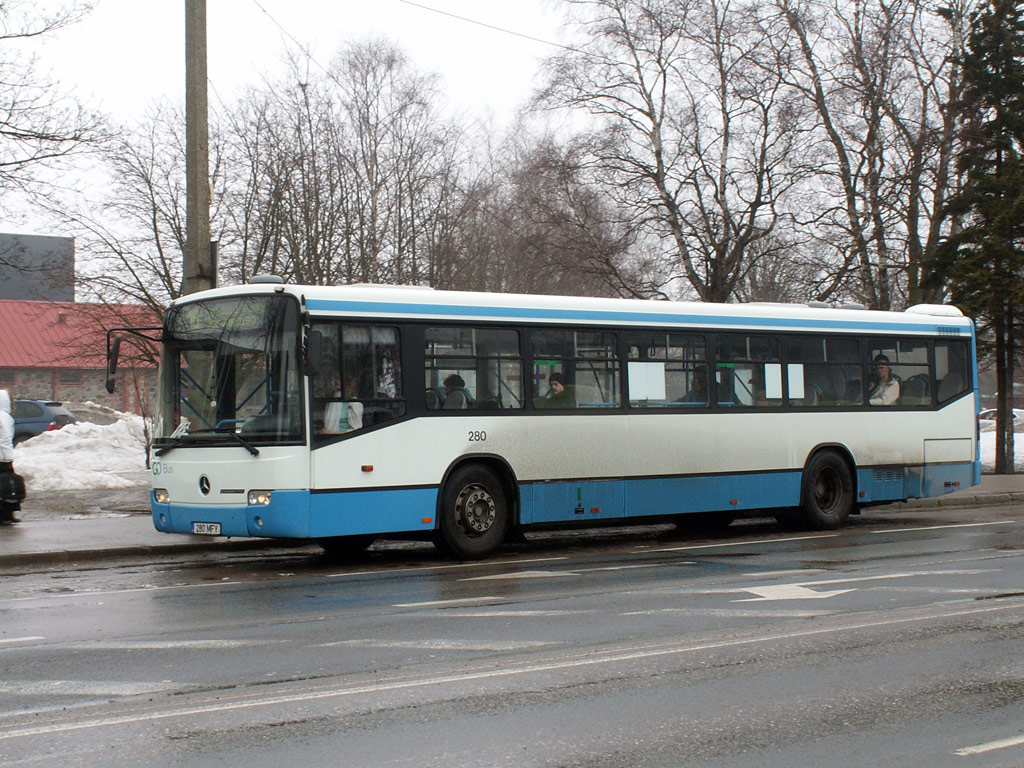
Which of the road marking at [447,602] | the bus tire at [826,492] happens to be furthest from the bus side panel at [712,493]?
the road marking at [447,602]

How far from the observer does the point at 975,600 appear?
9.84 metres

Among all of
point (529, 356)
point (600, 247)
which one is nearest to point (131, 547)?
point (529, 356)

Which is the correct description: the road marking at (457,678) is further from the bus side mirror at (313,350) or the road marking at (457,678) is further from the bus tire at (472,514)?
the bus tire at (472,514)

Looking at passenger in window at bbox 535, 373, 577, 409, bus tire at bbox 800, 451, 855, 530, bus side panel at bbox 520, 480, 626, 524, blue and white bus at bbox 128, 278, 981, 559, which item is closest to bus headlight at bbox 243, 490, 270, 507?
blue and white bus at bbox 128, 278, 981, 559

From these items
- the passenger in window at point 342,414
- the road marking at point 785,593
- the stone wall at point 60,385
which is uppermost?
the stone wall at point 60,385

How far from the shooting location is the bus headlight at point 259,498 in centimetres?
1239

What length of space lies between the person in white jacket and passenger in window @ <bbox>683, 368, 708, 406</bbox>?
8.97 metres

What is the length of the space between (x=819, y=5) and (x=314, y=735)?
33.5 m

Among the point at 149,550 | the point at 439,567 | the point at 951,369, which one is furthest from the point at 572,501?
the point at 951,369

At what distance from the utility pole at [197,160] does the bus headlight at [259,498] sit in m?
3.80

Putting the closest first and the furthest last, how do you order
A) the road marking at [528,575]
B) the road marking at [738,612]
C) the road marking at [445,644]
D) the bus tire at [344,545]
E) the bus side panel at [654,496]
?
the road marking at [445,644], the road marking at [738,612], the road marking at [528,575], the bus tire at [344,545], the bus side panel at [654,496]

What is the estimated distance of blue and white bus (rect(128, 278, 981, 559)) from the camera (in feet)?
41.6

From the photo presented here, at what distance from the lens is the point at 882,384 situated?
18.0 meters

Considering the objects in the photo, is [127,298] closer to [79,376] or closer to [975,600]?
[975,600]
